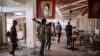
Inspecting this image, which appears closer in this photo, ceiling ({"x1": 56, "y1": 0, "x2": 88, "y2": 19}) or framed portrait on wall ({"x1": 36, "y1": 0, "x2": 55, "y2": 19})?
framed portrait on wall ({"x1": 36, "y1": 0, "x2": 55, "y2": 19})

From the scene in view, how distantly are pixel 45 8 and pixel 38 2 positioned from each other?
459 mm

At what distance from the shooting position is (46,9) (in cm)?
937

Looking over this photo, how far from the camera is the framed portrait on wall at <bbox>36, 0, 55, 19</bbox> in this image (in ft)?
30.2

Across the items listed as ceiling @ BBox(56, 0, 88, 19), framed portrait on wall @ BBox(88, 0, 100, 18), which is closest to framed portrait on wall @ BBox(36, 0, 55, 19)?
framed portrait on wall @ BBox(88, 0, 100, 18)

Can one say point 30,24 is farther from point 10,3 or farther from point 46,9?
point 46,9

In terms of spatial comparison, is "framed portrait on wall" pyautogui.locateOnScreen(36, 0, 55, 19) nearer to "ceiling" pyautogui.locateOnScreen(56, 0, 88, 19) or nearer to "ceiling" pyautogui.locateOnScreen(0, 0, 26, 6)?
"ceiling" pyautogui.locateOnScreen(0, 0, 26, 6)

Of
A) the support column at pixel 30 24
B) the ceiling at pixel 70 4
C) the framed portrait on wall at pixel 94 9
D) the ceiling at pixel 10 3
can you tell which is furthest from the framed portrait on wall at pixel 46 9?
the ceiling at pixel 70 4

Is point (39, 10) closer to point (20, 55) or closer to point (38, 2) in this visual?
point (38, 2)

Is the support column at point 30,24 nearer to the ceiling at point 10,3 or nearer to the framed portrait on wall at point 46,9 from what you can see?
the ceiling at point 10,3

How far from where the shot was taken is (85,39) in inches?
574

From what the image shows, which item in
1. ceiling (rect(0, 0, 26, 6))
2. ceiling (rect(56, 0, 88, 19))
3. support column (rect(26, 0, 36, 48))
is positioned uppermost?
ceiling (rect(56, 0, 88, 19))

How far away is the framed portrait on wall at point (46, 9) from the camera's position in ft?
30.2

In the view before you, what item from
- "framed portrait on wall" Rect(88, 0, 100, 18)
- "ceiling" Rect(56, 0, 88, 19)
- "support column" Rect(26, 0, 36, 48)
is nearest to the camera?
"framed portrait on wall" Rect(88, 0, 100, 18)

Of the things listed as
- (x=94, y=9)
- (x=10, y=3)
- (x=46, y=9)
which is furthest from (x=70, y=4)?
(x=94, y=9)
